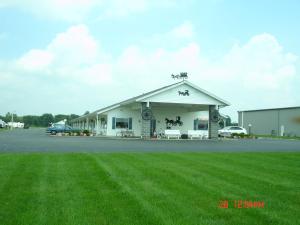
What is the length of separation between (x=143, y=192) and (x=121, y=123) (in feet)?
114

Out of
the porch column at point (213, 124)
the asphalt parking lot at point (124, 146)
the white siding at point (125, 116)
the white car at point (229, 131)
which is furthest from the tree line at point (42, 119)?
the asphalt parking lot at point (124, 146)

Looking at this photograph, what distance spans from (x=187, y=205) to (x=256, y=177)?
4129mm

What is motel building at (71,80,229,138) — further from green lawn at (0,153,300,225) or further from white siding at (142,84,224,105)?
green lawn at (0,153,300,225)

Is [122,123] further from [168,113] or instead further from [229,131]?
[229,131]

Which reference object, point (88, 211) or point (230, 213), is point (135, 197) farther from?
point (230, 213)

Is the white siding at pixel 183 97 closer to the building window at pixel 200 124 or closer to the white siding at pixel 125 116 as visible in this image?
the building window at pixel 200 124

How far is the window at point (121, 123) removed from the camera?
42.7 metres

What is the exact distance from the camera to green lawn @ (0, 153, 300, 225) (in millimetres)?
6258

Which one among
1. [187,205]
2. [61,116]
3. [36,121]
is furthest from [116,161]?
[36,121]

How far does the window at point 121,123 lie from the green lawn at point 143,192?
29284 mm

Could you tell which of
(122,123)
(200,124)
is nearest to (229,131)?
(200,124)

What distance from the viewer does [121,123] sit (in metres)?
43.0

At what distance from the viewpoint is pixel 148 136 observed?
3544cm
